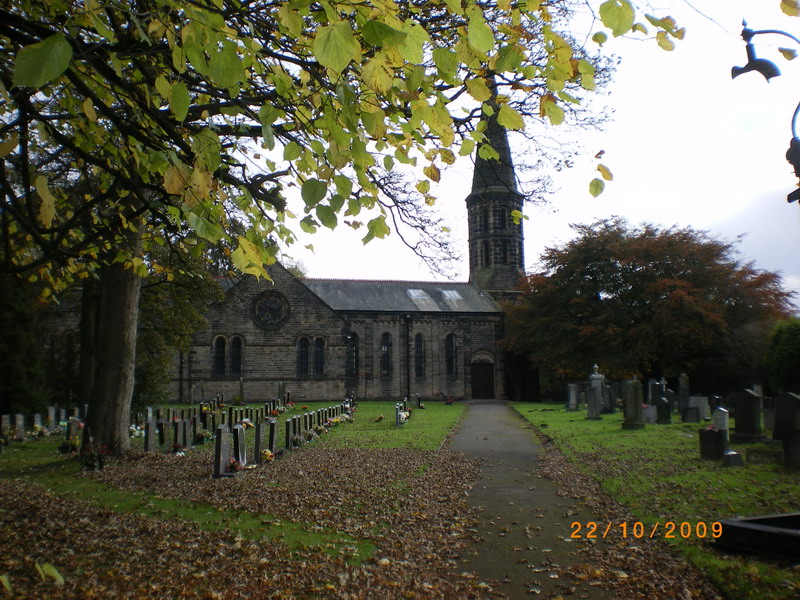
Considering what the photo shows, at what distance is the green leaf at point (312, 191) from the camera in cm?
336

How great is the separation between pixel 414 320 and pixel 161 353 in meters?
18.7

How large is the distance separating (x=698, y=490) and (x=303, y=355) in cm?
2687

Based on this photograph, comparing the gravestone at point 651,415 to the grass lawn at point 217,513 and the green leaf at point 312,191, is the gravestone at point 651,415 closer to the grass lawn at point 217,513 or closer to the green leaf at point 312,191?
the grass lawn at point 217,513

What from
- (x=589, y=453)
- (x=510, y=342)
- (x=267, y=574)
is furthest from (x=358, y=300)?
(x=267, y=574)

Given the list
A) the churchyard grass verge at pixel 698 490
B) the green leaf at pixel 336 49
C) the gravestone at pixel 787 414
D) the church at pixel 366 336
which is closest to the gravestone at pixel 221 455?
the churchyard grass verge at pixel 698 490

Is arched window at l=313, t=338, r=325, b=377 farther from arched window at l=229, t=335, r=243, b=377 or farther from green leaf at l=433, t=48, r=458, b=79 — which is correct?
green leaf at l=433, t=48, r=458, b=79

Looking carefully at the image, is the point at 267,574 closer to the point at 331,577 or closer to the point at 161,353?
the point at 331,577

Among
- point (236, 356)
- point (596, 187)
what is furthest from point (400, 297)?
point (596, 187)

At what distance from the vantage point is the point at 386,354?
35.7m

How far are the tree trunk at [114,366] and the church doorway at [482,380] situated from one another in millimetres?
27849

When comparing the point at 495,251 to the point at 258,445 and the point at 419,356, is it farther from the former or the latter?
the point at 258,445

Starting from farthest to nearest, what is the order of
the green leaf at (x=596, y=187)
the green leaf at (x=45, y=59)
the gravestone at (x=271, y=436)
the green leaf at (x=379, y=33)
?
the gravestone at (x=271, y=436) → the green leaf at (x=596, y=187) → the green leaf at (x=379, y=33) → the green leaf at (x=45, y=59)

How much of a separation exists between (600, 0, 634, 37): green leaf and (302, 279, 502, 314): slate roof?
32.4 m
